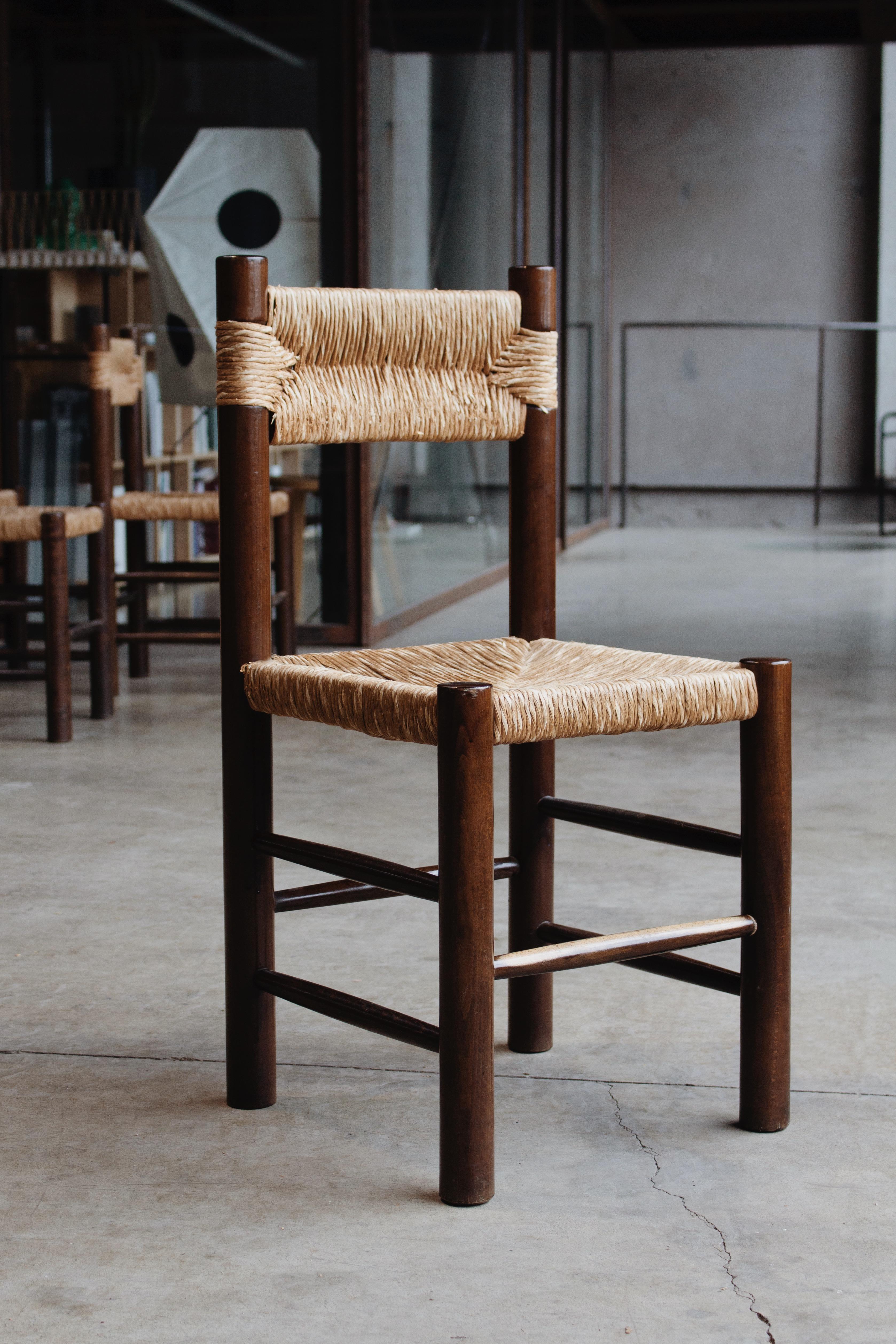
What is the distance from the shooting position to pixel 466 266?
4949 mm

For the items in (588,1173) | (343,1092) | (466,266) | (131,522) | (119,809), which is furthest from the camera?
(466,266)

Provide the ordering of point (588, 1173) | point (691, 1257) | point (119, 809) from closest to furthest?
1. point (691, 1257)
2. point (588, 1173)
3. point (119, 809)

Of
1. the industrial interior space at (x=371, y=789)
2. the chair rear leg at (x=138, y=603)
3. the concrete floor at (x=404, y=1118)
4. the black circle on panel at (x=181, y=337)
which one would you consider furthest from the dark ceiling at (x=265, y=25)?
the concrete floor at (x=404, y=1118)

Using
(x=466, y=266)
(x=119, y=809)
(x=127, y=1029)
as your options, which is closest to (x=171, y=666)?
(x=119, y=809)

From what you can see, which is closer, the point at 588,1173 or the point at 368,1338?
the point at 368,1338

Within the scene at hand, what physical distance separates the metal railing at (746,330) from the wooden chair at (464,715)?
22.1 feet

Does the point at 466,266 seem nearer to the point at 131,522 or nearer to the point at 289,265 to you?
the point at 289,265

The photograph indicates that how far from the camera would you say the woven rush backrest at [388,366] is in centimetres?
134

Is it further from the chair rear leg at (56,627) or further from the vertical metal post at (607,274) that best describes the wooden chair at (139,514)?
the vertical metal post at (607,274)

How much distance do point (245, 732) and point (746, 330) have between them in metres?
7.40

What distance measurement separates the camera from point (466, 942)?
1147mm

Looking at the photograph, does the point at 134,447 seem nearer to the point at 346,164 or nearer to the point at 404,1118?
the point at 346,164

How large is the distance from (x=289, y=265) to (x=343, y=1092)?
2956mm

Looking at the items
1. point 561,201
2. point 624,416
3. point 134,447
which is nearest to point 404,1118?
point 134,447
